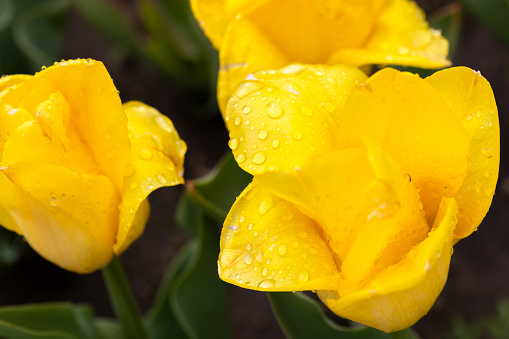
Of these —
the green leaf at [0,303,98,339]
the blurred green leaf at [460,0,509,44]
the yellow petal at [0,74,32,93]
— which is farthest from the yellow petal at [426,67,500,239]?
the blurred green leaf at [460,0,509,44]

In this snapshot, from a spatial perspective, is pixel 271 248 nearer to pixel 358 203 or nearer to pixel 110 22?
pixel 358 203

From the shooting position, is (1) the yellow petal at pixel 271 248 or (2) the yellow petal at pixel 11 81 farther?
(2) the yellow petal at pixel 11 81

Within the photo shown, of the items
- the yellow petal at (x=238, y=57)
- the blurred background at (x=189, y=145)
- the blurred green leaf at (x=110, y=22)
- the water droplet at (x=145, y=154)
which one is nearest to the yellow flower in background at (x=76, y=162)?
the water droplet at (x=145, y=154)

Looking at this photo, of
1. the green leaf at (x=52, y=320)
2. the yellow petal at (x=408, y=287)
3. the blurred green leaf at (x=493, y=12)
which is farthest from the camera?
the blurred green leaf at (x=493, y=12)

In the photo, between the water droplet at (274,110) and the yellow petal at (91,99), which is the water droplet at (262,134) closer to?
the water droplet at (274,110)

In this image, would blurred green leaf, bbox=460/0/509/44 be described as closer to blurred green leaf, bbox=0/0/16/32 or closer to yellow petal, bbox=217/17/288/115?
yellow petal, bbox=217/17/288/115

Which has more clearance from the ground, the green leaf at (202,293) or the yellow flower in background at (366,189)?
the yellow flower in background at (366,189)

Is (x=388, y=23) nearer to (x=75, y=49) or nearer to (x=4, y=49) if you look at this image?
(x=4, y=49)

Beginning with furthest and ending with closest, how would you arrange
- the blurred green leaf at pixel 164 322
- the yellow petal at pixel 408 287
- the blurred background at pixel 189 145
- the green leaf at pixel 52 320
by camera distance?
the blurred background at pixel 189 145 → the blurred green leaf at pixel 164 322 → the green leaf at pixel 52 320 → the yellow petal at pixel 408 287
